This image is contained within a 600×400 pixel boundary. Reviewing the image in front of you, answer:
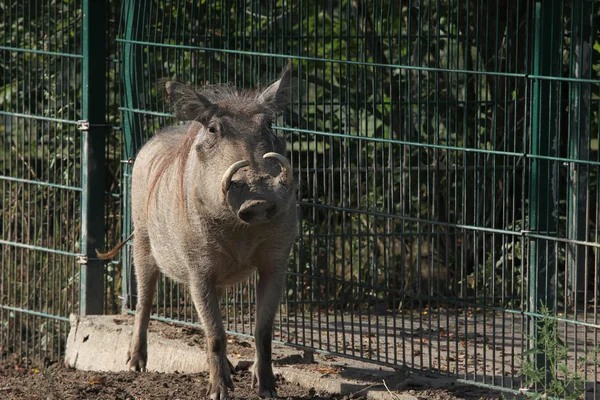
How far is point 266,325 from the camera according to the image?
5.45m

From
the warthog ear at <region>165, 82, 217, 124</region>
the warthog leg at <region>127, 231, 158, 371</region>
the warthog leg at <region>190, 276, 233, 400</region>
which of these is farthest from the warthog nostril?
the warthog leg at <region>127, 231, 158, 371</region>

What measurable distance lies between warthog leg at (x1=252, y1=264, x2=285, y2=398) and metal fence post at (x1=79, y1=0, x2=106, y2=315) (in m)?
2.17

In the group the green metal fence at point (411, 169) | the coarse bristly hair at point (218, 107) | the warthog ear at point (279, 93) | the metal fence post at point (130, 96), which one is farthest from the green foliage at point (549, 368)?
the metal fence post at point (130, 96)

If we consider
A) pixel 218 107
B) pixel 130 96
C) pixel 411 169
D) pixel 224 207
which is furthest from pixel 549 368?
pixel 130 96

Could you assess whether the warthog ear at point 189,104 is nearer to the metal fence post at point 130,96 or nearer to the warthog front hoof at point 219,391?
the warthog front hoof at point 219,391

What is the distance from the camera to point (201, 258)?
538cm

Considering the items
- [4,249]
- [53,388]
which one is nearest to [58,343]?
[4,249]

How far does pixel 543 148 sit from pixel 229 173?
1581 millimetres

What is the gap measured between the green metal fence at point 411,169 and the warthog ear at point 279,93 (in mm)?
411

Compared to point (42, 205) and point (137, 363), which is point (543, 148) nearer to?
point (137, 363)

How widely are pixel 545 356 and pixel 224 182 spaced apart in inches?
70.6

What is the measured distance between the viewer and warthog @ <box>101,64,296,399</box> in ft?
15.6

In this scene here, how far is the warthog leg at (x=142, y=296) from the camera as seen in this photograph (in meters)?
6.38

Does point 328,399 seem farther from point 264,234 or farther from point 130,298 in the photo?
point 130,298
